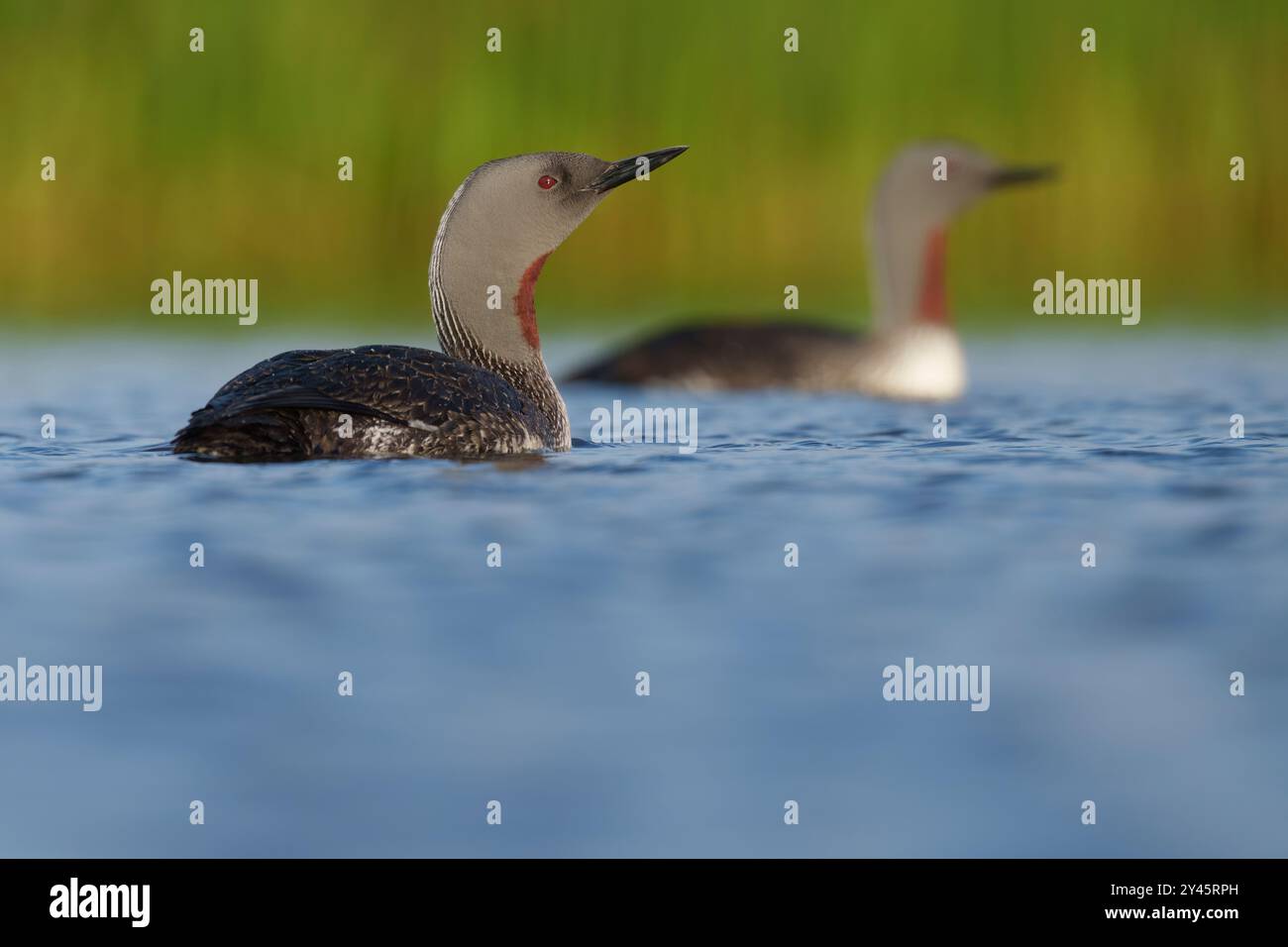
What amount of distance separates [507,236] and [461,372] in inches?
29.0

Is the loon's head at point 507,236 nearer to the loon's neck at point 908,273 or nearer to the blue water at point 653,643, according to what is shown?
the blue water at point 653,643

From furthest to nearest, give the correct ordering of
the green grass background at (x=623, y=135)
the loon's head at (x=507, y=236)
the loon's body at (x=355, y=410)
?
1. the green grass background at (x=623, y=135)
2. the loon's head at (x=507, y=236)
3. the loon's body at (x=355, y=410)

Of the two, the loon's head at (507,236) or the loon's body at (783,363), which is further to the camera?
the loon's body at (783,363)

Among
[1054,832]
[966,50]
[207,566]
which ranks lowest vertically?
[1054,832]

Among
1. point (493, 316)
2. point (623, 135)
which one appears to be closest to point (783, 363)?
point (493, 316)

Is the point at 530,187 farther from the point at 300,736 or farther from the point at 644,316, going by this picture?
the point at 644,316

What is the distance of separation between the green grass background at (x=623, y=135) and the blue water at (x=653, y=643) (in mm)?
6093

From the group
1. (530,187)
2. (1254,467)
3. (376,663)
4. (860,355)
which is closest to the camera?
(376,663)

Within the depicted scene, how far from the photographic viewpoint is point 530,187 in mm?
6430

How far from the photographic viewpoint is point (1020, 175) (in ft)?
31.9


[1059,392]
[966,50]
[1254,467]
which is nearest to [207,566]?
[1254,467]

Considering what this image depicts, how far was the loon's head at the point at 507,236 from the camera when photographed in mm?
6375

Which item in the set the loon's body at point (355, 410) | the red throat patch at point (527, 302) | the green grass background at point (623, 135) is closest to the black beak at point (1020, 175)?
the green grass background at point (623, 135)

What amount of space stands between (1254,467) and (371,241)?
26.0ft
